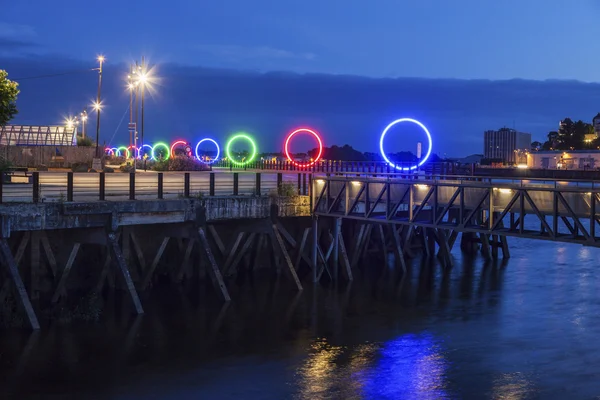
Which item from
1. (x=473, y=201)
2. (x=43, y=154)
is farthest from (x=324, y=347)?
(x=43, y=154)

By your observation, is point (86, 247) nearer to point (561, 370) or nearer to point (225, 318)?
point (225, 318)

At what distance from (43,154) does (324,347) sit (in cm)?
4378

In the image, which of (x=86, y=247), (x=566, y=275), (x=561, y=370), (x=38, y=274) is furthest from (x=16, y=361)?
(x=566, y=275)

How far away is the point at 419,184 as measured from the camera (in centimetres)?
2817

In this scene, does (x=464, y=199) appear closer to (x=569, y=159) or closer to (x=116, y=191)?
(x=116, y=191)

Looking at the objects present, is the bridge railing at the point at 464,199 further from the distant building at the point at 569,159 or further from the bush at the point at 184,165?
the distant building at the point at 569,159

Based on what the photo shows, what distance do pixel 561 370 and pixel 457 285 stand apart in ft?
43.6

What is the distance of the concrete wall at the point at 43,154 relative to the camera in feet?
190

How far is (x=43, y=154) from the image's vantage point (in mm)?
60562

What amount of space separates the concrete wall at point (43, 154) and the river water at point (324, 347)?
108ft

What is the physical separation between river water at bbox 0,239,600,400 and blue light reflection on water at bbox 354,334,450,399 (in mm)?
49

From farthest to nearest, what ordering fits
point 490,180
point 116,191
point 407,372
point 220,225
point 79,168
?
point 79,168
point 220,225
point 116,191
point 490,180
point 407,372

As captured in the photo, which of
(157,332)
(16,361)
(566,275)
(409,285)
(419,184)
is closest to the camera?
(16,361)

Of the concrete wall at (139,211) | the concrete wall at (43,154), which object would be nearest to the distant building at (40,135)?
the concrete wall at (43,154)
